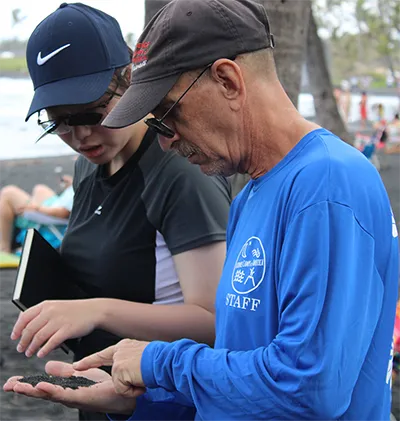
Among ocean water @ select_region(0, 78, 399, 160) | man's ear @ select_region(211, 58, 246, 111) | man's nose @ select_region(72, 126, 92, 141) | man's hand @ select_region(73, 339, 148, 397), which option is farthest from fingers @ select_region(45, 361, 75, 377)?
ocean water @ select_region(0, 78, 399, 160)

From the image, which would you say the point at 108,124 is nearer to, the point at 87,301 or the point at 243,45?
the point at 243,45

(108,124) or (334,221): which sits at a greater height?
(108,124)

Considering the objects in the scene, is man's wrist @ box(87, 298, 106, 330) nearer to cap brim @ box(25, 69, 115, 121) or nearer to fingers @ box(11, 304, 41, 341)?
fingers @ box(11, 304, 41, 341)

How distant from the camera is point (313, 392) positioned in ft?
4.01

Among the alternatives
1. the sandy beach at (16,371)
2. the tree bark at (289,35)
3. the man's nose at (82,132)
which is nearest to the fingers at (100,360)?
the man's nose at (82,132)

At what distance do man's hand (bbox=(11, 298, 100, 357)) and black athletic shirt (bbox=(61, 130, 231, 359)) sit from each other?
16cm

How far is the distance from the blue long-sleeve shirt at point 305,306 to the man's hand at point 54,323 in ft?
1.50

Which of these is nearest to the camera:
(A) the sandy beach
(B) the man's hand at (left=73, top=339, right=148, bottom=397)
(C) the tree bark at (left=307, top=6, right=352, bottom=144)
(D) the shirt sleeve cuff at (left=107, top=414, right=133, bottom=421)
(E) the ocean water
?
(B) the man's hand at (left=73, top=339, right=148, bottom=397)

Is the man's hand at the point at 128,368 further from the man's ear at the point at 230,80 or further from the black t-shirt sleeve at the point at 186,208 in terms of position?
the man's ear at the point at 230,80

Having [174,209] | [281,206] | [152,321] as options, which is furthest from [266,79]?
[152,321]

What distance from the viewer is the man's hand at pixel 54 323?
187cm

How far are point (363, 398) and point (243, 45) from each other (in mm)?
771

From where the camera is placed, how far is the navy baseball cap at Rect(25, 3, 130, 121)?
204 centimetres

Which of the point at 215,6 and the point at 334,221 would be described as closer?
the point at 334,221
